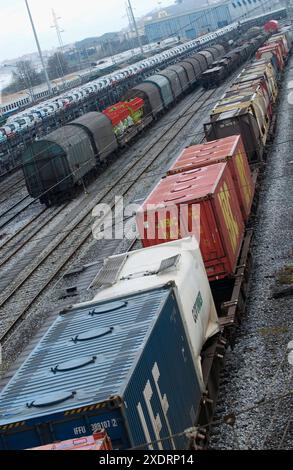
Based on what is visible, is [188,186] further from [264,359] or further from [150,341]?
[150,341]

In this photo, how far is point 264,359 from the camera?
15531mm

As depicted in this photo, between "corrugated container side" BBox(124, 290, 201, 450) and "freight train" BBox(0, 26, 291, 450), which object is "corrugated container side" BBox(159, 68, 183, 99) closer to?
"freight train" BBox(0, 26, 291, 450)

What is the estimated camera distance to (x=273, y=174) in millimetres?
32094

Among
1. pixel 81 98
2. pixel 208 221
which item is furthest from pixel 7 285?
pixel 81 98

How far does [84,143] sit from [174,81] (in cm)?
2842

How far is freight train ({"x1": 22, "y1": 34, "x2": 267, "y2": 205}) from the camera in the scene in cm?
3747

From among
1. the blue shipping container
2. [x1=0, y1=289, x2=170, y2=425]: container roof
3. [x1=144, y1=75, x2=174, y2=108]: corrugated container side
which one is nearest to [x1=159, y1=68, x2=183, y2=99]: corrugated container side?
[x1=144, y1=75, x2=174, y2=108]: corrugated container side

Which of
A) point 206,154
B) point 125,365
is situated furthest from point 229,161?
point 125,365

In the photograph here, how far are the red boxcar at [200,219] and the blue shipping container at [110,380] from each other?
183 inches

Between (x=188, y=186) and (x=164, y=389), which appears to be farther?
(x=188, y=186)

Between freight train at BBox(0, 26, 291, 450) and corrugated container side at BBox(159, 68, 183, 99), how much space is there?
150 ft

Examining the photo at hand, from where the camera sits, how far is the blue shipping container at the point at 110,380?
369 inches

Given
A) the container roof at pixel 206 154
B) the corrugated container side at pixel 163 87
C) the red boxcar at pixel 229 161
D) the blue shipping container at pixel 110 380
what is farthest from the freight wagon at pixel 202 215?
the corrugated container side at pixel 163 87

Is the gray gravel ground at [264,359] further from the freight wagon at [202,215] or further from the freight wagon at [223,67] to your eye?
the freight wagon at [223,67]
